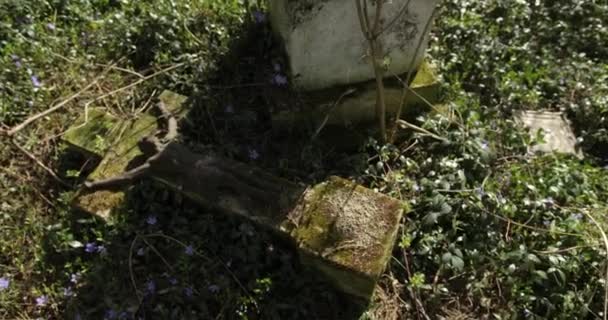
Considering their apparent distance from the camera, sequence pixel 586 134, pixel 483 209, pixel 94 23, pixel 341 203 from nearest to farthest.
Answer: pixel 341 203
pixel 483 209
pixel 586 134
pixel 94 23

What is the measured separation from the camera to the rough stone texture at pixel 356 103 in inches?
112

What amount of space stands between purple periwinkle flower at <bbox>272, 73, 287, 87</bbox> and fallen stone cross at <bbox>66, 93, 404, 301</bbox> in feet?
2.14

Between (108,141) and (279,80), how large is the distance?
1.09 metres

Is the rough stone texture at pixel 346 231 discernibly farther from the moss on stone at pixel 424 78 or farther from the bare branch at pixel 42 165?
the bare branch at pixel 42 165

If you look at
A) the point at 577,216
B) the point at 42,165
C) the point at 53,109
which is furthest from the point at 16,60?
the point at 577,216

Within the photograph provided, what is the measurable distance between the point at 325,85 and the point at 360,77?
22 centimetres

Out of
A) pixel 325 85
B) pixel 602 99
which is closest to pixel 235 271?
pixel 325 85

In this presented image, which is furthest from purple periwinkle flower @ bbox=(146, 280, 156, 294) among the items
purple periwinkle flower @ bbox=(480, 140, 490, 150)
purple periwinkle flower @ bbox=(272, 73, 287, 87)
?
purple periwinkle flower @ bbox=(480, 140, 490, 150)

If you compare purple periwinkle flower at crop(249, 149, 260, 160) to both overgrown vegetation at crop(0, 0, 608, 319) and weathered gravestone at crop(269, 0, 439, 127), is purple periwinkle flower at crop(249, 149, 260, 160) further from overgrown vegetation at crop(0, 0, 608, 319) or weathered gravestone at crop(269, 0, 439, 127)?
weathered gravestone at crop(269, 0, 439, 127)

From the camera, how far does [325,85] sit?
291 centimetres

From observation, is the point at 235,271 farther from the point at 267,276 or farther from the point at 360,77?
the point at 360,77

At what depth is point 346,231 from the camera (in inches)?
84.0

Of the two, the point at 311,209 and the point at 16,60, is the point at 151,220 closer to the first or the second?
the point at 311,209

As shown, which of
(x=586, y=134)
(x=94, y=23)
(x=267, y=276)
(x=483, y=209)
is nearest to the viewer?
(x=267, y=276)
